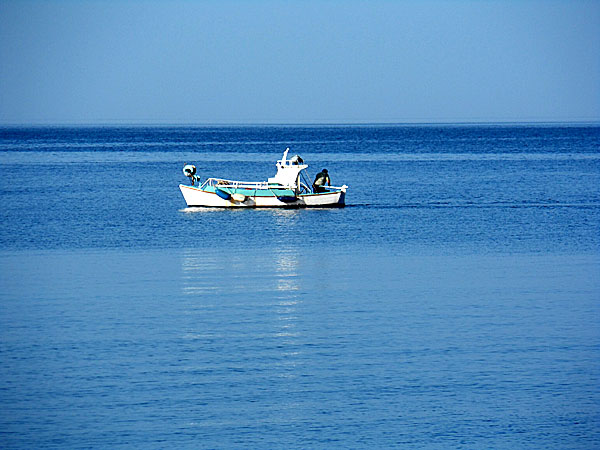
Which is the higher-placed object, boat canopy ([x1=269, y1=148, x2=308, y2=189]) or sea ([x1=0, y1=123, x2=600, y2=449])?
boat canopy ([x1=269, y1=148, x2=308, y2=189])

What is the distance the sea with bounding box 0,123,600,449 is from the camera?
17.9 meters

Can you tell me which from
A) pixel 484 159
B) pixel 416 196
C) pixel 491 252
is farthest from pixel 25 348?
pixel 484 159

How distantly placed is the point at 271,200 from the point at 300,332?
30793 mm

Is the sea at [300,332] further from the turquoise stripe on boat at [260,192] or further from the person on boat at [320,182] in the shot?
the person on boat at [320,182]

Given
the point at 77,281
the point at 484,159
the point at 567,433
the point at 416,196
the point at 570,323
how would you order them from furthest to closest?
the point at 484,159 → the point at 416,196 → the point at 77,281 → the point at 570,323 → the point at 567,433

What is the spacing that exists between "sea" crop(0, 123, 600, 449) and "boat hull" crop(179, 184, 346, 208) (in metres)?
3.36

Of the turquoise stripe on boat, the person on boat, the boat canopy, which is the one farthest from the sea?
the person on boat

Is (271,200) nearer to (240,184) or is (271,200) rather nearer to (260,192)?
(260,192)

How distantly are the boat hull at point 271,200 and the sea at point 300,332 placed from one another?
3.36 m

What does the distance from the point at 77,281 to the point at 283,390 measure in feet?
43.5

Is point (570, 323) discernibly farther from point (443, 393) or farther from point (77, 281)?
point (77, 281)

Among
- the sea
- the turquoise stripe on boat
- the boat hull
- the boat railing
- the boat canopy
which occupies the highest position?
the boat canopy

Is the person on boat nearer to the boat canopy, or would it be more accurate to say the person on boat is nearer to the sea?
the boat canopy

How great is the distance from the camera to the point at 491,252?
38.0 m
